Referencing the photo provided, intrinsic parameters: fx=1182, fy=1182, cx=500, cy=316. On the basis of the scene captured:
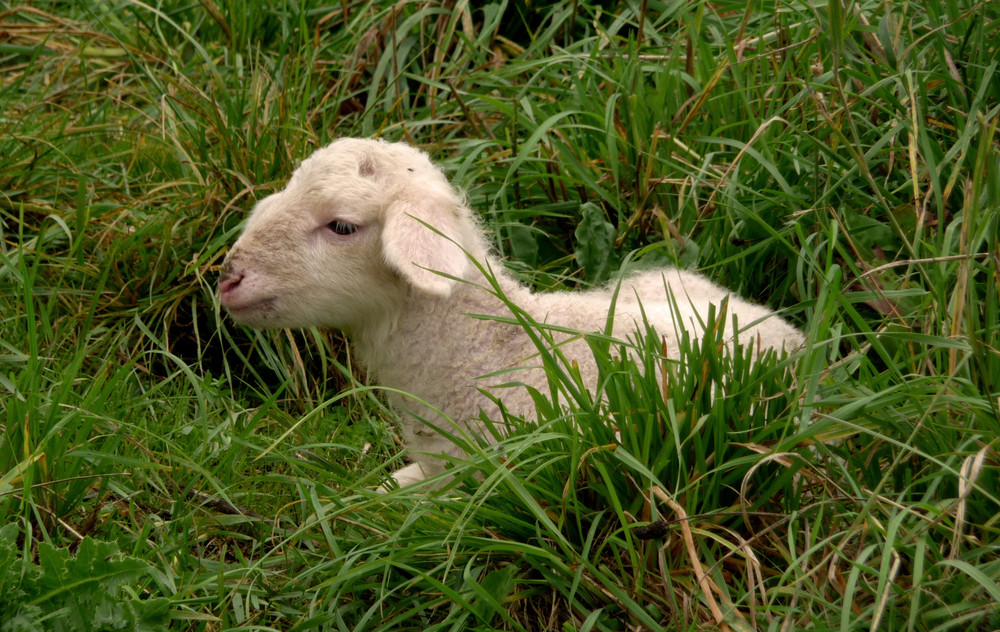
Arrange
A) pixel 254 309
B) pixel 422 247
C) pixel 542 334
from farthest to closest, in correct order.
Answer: pixel 254 309 < pixel 422 247 < pixel 542 334

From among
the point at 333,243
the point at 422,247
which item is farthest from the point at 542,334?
the point at 333,243

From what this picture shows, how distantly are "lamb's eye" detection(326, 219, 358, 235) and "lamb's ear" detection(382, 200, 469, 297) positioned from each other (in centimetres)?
10

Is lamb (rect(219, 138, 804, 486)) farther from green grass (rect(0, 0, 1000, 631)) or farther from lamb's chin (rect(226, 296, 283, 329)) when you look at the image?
green grass (rect(0, 0, 1000, 631))

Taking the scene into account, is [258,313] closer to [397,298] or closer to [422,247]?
[397,298]

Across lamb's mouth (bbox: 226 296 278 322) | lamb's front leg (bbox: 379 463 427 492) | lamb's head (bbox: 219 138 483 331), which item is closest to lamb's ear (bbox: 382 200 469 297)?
lamb's head (bbox: 219 138 483 331)

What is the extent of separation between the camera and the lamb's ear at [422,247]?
9.36 feet

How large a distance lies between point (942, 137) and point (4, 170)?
3.12m

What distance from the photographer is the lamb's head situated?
10.3 ft

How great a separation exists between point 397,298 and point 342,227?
0.80 ft

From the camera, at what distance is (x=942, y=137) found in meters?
3.41

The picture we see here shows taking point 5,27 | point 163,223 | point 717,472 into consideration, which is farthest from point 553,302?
point 5,27

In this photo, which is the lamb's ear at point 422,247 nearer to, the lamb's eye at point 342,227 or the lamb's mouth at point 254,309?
the lamb's eye at point 342,227

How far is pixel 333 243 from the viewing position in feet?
10.4

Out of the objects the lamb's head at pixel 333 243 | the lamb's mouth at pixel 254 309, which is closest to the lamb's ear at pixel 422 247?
the lamb's head at pixel 333 243
